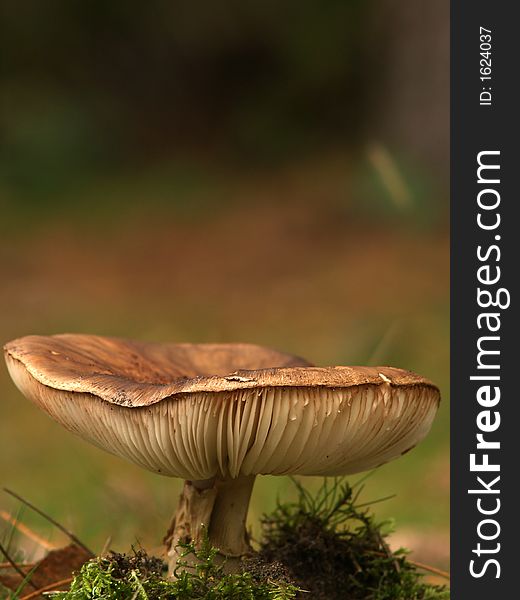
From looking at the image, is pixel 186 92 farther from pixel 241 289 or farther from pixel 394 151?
pixel 241 289

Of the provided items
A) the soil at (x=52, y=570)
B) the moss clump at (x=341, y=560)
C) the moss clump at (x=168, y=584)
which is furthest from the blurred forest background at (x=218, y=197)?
the moss clump at (x=168, y=584)

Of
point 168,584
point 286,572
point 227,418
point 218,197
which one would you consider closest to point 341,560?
point 286,572

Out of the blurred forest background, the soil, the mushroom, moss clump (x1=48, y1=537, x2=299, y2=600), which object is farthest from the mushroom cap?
the blurred forest background

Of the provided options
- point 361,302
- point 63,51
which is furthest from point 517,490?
point 63,51

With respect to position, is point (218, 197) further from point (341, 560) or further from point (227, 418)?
point (227, 418)

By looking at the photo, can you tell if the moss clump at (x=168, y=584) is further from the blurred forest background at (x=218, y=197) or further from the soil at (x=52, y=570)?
the blurred forest background at (x=218, y=197)

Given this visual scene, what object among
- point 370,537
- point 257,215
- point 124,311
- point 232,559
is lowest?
point 232,559

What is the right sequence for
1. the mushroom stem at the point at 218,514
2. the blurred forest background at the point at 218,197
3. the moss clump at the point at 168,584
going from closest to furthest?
the moss clump at the point at 168,584
the mushroom stem at the point at 218,514
the blurred forest background at the point at 218,197
